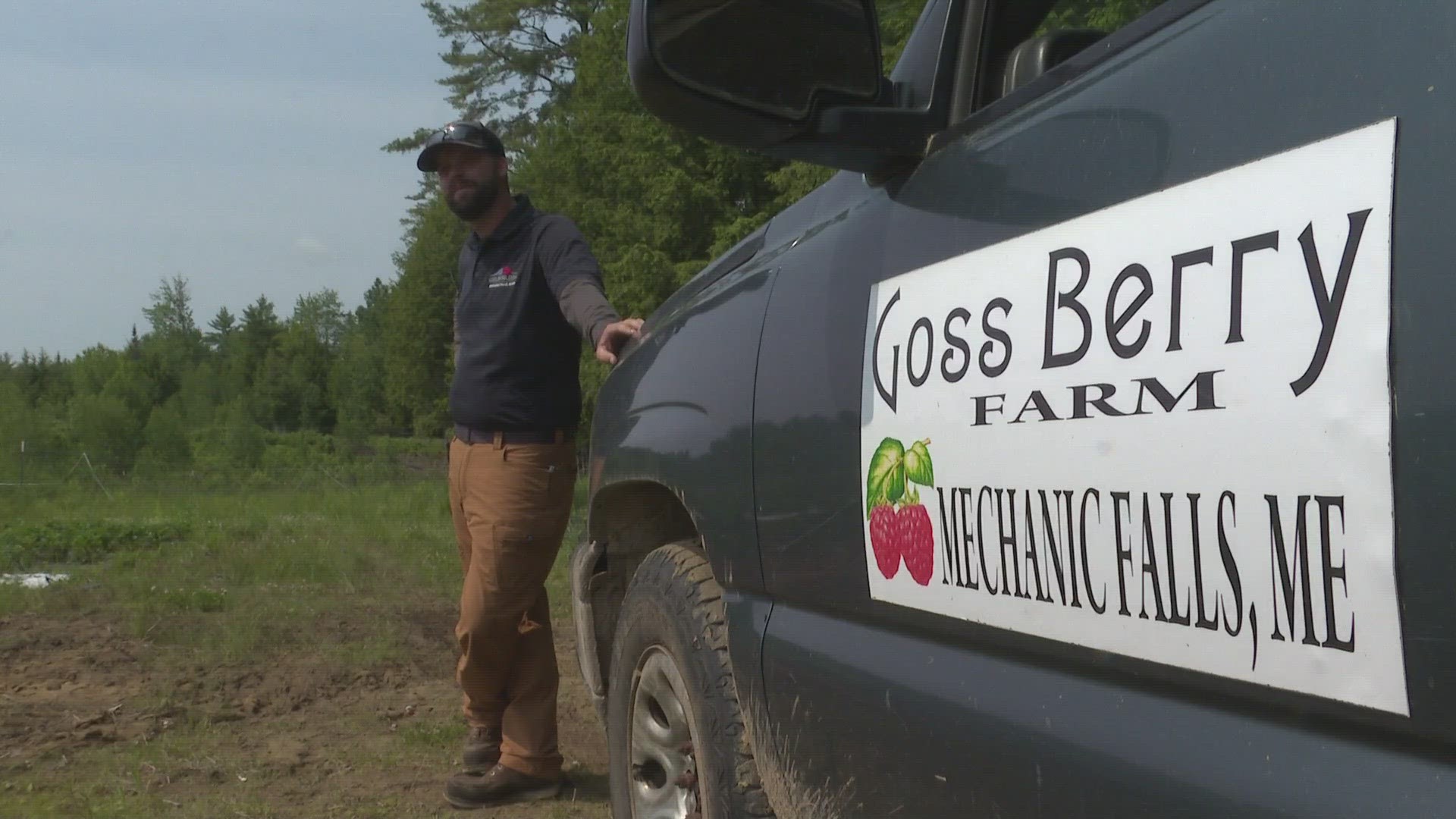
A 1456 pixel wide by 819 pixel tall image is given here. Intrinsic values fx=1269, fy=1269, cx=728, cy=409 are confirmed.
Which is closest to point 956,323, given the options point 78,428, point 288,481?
point 288,481

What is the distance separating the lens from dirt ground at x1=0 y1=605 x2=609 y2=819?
13.6ft

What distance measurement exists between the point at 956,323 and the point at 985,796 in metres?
0.58

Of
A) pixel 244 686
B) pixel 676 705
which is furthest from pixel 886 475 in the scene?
pixel 244 686

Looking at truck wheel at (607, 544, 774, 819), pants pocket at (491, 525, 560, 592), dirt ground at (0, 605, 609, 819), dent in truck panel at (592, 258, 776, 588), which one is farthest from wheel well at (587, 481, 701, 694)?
dirt ground at (0, 605, 609, 819)

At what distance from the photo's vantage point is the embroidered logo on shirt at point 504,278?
155 inches

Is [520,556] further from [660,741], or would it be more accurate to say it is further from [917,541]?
[917,541]

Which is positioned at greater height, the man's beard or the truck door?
the man's beard

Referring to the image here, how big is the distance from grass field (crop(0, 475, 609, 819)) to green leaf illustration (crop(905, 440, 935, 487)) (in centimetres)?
267

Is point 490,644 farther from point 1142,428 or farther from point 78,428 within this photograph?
point 78,428

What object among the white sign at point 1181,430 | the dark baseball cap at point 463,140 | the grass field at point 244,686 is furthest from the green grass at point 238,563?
the white sign at point 1181,430

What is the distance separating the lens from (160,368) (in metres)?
69.0

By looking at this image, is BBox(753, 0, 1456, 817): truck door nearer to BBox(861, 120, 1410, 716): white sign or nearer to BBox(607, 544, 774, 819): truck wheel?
BBox(861, 120, 1410, 716): white sign

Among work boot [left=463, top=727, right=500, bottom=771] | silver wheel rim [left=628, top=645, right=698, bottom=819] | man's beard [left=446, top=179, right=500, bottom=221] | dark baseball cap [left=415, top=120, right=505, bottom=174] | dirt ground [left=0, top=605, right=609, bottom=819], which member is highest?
dark baseball cap [left=415, top=120, right=505, bottom=174]

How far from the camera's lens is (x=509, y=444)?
3926 millimetres
